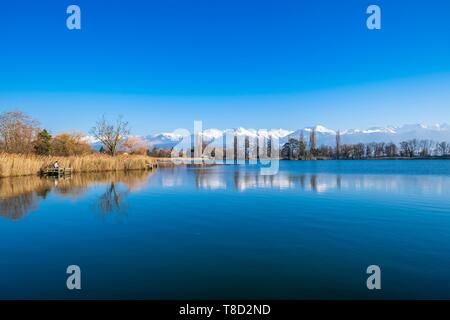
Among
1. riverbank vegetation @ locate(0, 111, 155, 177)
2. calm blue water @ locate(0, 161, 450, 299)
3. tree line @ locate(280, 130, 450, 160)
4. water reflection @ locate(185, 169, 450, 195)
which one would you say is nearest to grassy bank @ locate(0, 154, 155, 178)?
riverbank vegetation @ locate(0, 111, 155, 177)

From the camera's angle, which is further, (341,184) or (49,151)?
(49,151)

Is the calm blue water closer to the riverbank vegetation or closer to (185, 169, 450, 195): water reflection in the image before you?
(185, 169, 450, 195): water reflection

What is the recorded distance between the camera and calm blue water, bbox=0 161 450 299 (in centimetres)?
402

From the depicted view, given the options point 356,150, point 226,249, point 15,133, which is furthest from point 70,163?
point 356,150

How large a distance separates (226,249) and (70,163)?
23.9 m

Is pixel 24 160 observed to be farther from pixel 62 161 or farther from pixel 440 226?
pixel 440 226

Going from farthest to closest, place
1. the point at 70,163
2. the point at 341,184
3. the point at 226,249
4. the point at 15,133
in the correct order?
the point at 15,133 → the point at 70,163 → the point at 341,184 → the point at 226,249

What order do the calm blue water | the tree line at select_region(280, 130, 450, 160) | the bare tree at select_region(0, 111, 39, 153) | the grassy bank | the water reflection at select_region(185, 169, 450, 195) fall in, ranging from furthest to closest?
the tree line at select_region(280, 130, 450, 160)
the bare tree at select_region(0, 111, 39, 153)
the grassy bank
the water reflection at select_region(185, 169, 450, 195)
the calm blue water

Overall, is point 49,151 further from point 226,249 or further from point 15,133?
point 226,249

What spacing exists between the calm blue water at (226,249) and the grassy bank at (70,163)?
1196 centimetres

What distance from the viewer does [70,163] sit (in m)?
25.7

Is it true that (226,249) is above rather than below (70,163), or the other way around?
below

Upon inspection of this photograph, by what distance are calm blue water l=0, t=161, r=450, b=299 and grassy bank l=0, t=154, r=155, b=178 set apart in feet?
39.2
